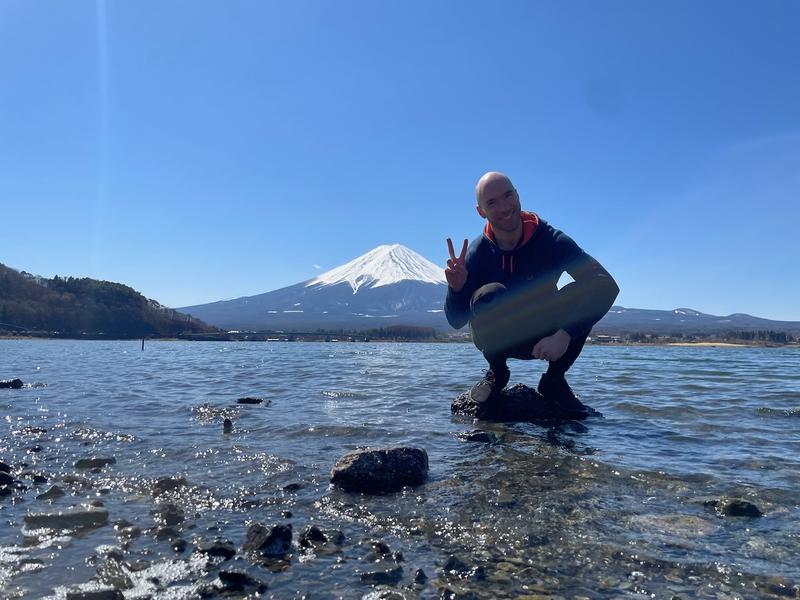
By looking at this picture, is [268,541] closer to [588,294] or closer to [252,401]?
[588,294]

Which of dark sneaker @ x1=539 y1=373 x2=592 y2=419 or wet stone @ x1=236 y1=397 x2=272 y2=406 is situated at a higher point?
dark sneaker @ x1=539 y1=373 x2=592 y2=419

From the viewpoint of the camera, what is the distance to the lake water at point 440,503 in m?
2.69


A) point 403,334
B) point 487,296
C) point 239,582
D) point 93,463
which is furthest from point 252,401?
point 403,334

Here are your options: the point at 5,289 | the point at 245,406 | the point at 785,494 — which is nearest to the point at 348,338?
the point at 5,289

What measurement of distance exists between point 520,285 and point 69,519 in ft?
16.0

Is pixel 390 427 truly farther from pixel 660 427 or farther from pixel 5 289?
pixel 5 289

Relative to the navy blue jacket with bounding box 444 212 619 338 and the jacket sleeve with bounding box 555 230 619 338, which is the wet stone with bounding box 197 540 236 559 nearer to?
the navy blue jacket with bounding box 444 212 619 338

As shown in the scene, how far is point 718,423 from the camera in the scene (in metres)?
7.51

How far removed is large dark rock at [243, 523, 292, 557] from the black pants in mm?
3683

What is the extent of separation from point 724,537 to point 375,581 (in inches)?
84.8

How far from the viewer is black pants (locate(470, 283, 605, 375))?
6.09 meters

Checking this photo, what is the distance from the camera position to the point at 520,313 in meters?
6.26

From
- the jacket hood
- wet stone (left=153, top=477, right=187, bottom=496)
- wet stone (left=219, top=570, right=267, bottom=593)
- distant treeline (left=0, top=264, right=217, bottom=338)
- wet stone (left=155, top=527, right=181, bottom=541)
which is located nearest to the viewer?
wet stone (left=219, top=570, right=267, bottom=593)

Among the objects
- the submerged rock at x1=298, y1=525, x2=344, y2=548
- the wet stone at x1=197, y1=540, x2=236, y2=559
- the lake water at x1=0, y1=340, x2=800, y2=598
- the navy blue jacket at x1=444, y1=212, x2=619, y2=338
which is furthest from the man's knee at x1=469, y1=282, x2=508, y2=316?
the wet stone at x1=197, y1=540, x2=236, y2=559
